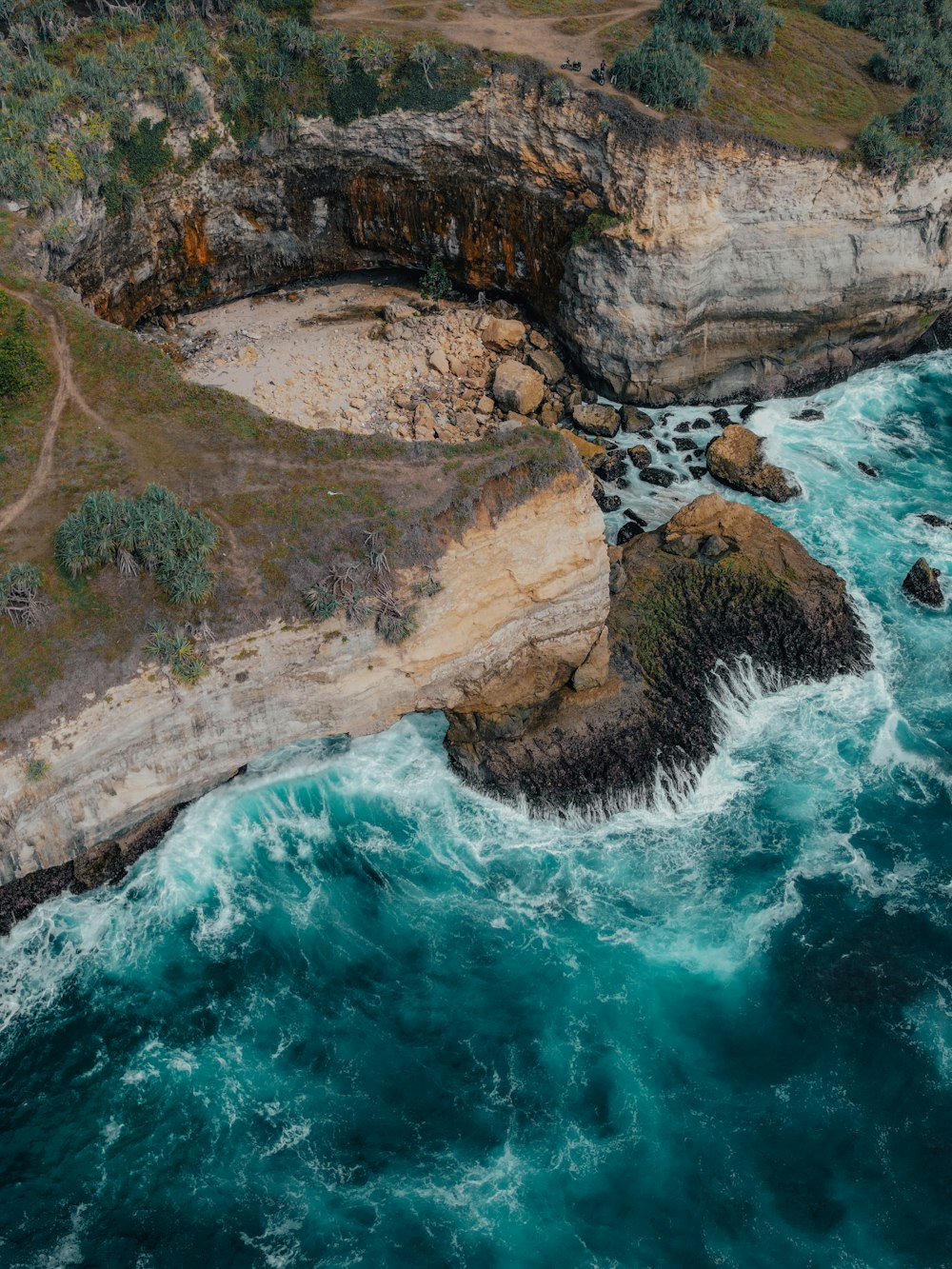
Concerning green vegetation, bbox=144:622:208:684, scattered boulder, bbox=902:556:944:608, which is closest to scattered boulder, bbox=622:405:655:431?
scattered boulder, bbox=902:556:944:608

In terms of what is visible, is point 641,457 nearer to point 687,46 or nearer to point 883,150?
point 883,150

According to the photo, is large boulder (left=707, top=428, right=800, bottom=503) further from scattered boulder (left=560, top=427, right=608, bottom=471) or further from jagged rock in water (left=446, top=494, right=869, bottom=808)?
scattered boulder (left=560, top=427, right=608, bottom=471)

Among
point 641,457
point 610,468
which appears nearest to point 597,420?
point 641,457

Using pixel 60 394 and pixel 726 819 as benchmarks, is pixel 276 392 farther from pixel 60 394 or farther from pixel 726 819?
pixel 726 819

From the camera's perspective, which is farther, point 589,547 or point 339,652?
point 589,547

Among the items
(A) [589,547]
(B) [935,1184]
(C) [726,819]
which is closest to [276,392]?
(A) [589,547]

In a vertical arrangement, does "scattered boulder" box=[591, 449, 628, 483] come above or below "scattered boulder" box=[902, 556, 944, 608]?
above
